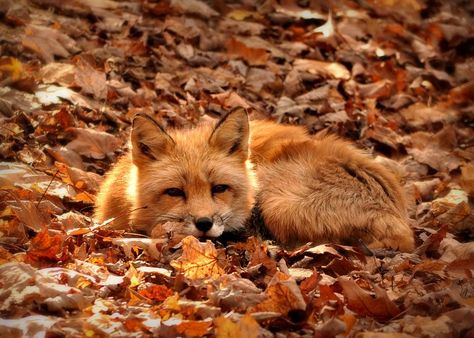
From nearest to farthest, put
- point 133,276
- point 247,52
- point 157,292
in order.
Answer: point 157,292 < point 133,276 < point 247,52

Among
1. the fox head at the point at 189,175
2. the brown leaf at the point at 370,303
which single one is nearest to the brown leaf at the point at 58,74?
the fox head at the point at 189,175

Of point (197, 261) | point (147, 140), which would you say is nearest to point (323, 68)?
point (147, 140)

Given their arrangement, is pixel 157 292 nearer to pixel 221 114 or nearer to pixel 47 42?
pixel 221 114

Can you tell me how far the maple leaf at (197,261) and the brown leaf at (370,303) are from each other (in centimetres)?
90

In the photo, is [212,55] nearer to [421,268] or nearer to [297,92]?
[297,92]

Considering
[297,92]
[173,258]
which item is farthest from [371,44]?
[173,258]

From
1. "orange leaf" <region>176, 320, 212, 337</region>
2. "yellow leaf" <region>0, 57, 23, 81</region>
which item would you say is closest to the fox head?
"orange leaf" <region>176, 320, 212, 337</region>

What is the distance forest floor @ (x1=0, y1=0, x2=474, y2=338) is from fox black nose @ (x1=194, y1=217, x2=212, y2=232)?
26cm

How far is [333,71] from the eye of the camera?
8609 millimetres

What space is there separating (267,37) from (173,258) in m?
5.54

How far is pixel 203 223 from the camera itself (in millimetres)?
4551

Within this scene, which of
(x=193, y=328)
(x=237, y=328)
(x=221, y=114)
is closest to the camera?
(x=237, y=328)

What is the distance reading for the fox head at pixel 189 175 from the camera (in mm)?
4855

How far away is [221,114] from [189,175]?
2.59m
